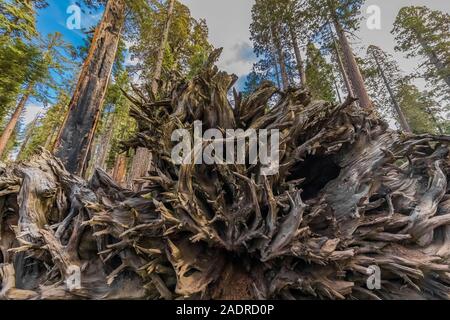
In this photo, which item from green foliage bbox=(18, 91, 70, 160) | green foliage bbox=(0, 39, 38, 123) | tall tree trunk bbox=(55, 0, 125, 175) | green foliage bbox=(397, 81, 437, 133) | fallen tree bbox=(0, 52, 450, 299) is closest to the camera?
fallen tree bbox=(0, 52, 450, 299)

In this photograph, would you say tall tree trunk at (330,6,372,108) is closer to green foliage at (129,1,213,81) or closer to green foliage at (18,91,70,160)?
green foliage at (129,1,213,81)

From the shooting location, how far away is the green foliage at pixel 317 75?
616 inches

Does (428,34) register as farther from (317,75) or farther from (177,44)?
(177,44)

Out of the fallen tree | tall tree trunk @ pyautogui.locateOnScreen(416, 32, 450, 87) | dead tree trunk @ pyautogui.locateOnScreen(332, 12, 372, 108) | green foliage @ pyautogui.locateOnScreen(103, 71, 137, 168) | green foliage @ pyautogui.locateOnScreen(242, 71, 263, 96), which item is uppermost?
tall tree trunk @ pyautogui.locateOnScreen(416, 32, 450, 87)

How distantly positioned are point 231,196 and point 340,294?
209 centimetres

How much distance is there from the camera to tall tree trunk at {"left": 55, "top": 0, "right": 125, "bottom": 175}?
20.0ft

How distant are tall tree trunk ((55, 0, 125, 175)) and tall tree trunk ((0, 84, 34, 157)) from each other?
12.6m

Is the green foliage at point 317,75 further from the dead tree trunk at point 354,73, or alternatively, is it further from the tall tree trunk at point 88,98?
the tall tree trunk at point 88,98

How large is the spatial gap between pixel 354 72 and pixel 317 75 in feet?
14.2

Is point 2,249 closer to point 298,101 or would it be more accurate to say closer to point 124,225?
point 124,225

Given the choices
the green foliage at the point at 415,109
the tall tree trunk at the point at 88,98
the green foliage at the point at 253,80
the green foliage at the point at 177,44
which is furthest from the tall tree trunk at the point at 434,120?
the tall tree trunk at the point at 88,98

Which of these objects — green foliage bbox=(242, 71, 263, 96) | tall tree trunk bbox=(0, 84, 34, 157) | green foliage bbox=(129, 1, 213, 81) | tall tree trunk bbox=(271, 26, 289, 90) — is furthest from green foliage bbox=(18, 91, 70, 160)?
tall tree trunk bbox=(271, 26, 289, 90)

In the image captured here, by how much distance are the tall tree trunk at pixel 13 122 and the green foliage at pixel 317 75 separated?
18444 millimetres

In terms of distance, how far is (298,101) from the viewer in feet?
16.2
